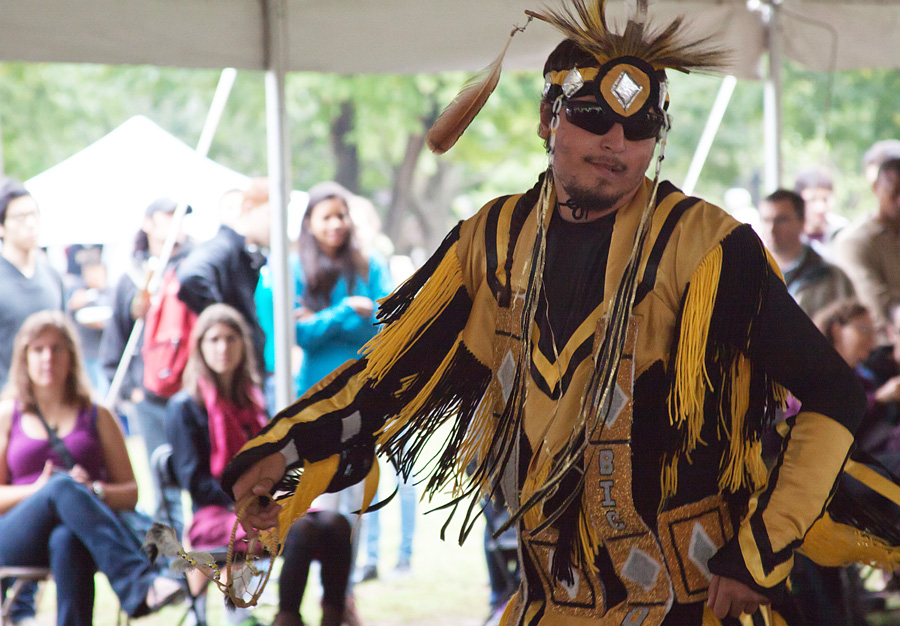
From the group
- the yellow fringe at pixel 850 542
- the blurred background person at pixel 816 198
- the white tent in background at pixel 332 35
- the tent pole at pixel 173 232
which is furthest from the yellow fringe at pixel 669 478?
the blurred background person at pixel 816 198

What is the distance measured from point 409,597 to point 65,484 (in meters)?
2.00

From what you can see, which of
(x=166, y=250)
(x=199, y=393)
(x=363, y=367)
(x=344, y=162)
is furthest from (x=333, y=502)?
(x=344, y=162)

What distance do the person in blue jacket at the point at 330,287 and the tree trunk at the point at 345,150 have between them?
1041 cm

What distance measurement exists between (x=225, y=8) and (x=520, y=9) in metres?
1.23

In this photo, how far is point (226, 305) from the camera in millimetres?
4738

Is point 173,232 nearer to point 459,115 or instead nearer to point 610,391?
point 459,115

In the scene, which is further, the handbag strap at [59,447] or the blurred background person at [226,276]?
the blurred background person at [226,276]

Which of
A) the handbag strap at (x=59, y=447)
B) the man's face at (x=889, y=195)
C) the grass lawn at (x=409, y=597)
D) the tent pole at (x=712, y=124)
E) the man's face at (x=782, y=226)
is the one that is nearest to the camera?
the handbag strap at (x=59, y=447)

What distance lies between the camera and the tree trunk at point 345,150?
1534cm

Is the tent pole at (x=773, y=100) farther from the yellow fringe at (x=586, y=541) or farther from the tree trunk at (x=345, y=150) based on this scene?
the tree trunk at (x=345, y=150)

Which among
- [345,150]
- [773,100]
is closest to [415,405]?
[773,100]

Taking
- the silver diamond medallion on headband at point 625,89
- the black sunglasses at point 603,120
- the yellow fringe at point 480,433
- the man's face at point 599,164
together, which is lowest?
the yellow fringe at point 480,433

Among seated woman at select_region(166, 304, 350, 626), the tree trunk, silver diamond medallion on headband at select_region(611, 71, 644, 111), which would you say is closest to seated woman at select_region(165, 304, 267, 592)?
seated woman at select_region(166, 304, 350, 626)

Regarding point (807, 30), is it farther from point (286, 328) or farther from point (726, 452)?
point (726, 452)
